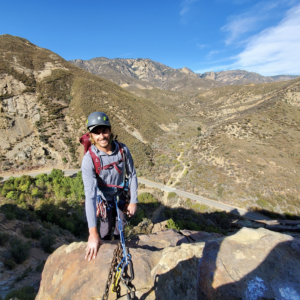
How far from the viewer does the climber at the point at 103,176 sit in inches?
106

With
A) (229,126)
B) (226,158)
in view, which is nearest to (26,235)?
A: (226,158)

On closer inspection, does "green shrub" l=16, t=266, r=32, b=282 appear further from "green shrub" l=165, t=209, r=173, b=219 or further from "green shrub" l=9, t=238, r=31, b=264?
"green shrub" l=165, t=209, r=173, b=219

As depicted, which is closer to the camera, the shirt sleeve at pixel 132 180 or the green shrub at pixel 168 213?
the shirt sleeve at pixel 132 180

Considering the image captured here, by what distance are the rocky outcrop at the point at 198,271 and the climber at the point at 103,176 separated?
40cm

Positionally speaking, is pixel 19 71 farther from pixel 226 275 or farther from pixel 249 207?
pixel 249 207

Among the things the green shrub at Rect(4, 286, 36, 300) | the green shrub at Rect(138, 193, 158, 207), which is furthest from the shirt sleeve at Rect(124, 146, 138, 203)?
the green shrub at Rect(138, 193, 158, 207)

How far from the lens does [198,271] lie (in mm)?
2598

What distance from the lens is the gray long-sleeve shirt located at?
8.70 ft

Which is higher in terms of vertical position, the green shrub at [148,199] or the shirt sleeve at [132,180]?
the shirt sleeve at [132,180]

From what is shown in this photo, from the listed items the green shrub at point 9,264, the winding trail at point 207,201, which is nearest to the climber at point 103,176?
the green shrub at point 9,264

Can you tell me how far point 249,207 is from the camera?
19828 mm

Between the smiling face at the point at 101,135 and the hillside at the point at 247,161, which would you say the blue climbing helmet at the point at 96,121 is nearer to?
the smiling face at the point at 101,135

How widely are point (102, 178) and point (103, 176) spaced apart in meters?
0.05

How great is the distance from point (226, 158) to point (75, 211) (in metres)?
24.8
